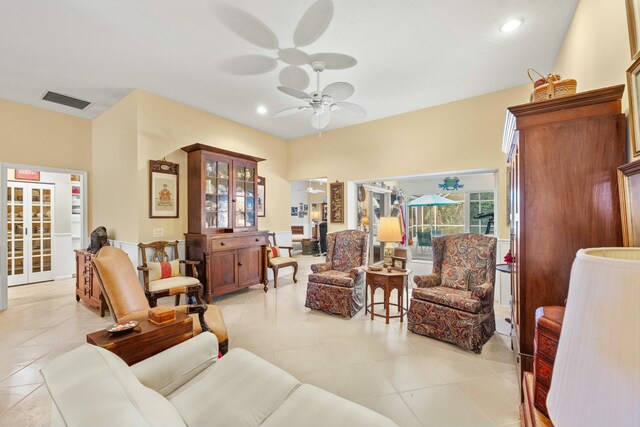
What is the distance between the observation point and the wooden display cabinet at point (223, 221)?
397cm

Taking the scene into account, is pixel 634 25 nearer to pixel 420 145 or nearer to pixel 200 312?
pixel 200 312

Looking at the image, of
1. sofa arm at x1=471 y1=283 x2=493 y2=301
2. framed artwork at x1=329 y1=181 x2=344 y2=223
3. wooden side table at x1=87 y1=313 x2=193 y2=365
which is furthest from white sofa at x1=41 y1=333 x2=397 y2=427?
framed artwork at x1=329 y1=181 x2=344 y2=223

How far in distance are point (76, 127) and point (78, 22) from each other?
2.90 meters

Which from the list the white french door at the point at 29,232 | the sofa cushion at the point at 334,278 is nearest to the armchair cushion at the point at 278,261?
the sofa cushion at the point at 334,278

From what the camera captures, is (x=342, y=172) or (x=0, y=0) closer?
(x=0, y=0)

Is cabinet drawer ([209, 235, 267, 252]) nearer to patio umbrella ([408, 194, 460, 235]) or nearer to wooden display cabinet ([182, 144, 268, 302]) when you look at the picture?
wooden display cabinet ([182, 144, 268, 302])

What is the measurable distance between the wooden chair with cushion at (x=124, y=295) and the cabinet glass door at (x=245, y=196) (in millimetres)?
2293

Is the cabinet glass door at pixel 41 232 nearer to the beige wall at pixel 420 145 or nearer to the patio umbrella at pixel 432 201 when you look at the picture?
the beige wall at pixel 420 145

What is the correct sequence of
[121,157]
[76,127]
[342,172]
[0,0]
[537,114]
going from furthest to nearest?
1. [342,172]
2. [76,127]
3. [121,157]
4. [0,0]
5. [537,114]

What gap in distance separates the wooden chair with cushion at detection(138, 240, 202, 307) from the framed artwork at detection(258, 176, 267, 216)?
182 cm

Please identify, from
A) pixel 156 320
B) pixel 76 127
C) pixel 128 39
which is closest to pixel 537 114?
pixel 156 320

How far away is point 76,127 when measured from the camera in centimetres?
453

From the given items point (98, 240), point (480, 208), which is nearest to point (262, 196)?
point (98, 240)

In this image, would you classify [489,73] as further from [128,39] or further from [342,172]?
[128,39]
